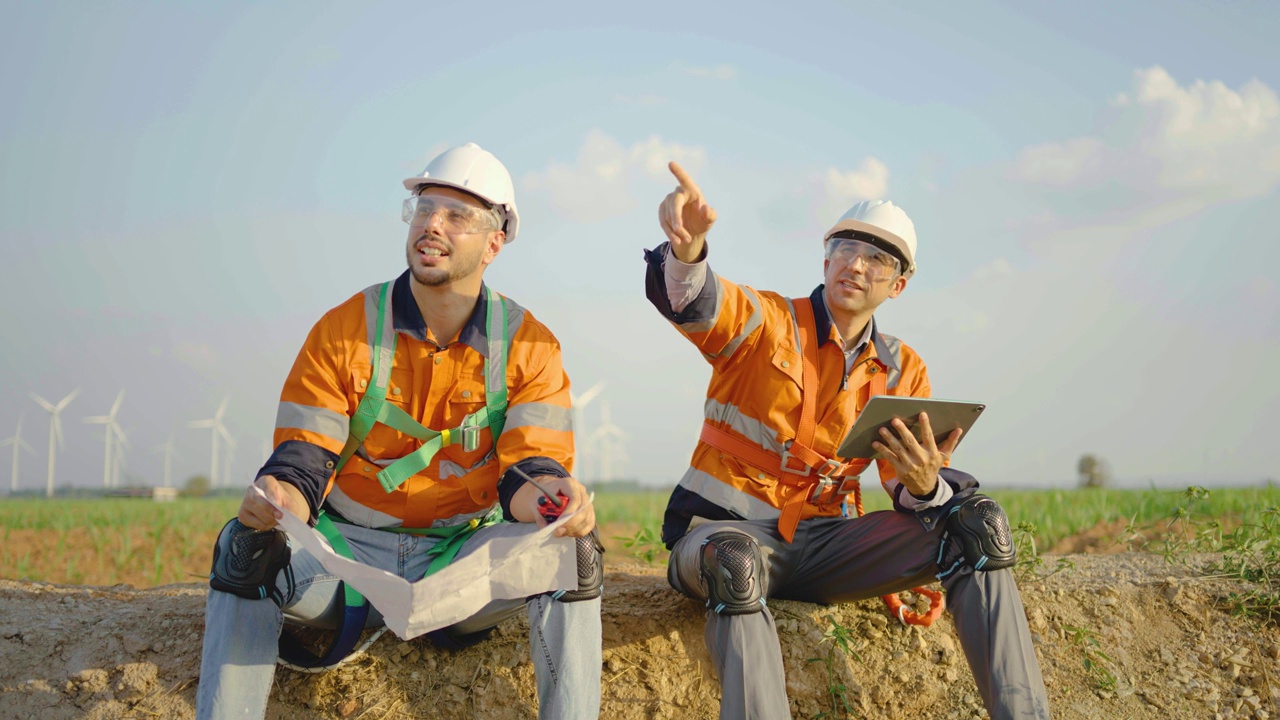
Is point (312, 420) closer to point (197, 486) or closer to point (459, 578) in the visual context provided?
point (459, 578)

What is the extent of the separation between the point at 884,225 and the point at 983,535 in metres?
1.57

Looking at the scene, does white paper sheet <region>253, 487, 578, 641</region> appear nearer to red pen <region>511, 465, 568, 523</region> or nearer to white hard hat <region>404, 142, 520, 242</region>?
red pen <region>511, 465, 568, 523</region>

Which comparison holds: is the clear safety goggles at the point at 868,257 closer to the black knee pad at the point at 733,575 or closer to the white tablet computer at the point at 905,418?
the white tablet computer at the point at 905,418

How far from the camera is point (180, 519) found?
17.9 m

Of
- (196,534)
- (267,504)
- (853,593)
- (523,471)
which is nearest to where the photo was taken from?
(267,504)

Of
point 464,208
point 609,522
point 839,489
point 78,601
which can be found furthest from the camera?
point 609,522

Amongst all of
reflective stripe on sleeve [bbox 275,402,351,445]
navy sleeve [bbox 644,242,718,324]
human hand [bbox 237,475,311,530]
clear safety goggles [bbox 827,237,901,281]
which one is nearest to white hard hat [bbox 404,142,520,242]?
navy sleeve [bbox 644,242,718,324]

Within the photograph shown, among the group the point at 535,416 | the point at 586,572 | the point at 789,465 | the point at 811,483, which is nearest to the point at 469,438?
the point at 535,416

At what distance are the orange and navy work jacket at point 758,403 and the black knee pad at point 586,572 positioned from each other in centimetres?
83

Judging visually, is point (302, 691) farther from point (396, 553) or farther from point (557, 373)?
point (557, 373)

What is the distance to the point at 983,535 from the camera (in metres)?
3.85

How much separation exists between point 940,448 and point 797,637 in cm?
125

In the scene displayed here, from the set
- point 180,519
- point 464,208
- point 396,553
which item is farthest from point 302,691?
point 180,519

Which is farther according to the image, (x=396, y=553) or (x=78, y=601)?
(x=78, y=601)
